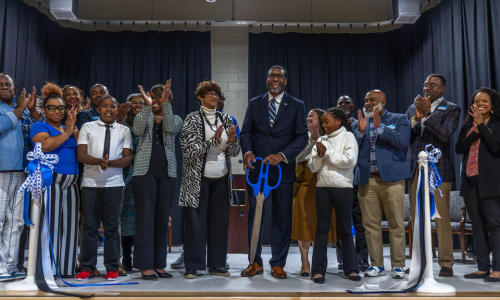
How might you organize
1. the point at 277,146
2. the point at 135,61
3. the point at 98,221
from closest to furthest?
the point at 98,221 → the point at 277,146 → the point at 135,61

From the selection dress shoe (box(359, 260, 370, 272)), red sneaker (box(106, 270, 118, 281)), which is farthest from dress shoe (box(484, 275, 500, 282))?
red sneaker (box(106, 270, 118, 281))

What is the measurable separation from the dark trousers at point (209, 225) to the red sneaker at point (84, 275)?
29.7 inches

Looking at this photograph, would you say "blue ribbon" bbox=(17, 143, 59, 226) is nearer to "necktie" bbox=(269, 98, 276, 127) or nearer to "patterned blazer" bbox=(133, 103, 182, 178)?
"patterned blazer" bbox=(133, 103, 182, 178)

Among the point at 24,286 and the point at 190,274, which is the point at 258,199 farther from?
the point at 24,286

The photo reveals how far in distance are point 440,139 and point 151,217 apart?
8.39 ft

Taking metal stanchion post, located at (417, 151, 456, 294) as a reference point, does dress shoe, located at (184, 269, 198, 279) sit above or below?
below

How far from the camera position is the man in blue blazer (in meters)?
3.51

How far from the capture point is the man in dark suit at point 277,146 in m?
3.42

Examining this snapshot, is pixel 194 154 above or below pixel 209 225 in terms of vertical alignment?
above

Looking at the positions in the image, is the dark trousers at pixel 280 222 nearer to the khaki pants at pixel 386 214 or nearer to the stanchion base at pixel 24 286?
the khaki pants at pixel 386 214

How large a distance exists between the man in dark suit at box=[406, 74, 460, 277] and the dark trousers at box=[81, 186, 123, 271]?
245cm

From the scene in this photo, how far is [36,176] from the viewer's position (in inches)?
105

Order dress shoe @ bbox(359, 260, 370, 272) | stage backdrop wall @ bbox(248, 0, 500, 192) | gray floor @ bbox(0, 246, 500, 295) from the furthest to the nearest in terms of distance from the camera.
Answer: stage backdrop wall @ bbox(248, 0, 500, 192), dress shoe @ bbox(359, 260, 370, 272), gray floor @ bbox(0, 246, 500, 295)

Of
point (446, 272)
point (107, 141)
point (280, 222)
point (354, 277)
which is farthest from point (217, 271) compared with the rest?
point (446, 272)
